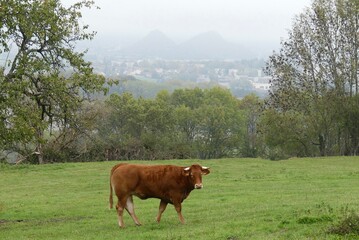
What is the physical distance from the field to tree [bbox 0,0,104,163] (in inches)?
147

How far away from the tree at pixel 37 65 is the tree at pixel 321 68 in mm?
33480

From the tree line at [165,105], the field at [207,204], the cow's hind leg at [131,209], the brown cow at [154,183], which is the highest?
the tree line at [165,105]

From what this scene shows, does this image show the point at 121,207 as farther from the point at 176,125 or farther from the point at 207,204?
the point at 176,125

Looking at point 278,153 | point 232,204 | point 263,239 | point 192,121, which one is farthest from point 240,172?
point 192,121

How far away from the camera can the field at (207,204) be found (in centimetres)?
1361

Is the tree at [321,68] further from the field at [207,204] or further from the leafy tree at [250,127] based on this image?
the leafy tree at [250,127]

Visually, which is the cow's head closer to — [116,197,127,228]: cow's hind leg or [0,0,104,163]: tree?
[116,197,127,228]: cow's hind leg

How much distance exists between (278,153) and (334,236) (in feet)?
194

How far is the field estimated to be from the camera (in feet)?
44.7

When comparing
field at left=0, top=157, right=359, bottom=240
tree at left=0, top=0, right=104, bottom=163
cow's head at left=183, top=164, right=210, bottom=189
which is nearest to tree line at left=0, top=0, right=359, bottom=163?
tree at left=0, top=0, right=104, bottom=163

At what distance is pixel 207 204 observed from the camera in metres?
20.4

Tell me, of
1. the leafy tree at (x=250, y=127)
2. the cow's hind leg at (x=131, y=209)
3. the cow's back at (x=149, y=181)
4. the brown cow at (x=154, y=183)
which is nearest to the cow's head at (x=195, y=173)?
the brown cow at (x=154, y=183)

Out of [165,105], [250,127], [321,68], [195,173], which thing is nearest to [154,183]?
[195,173]

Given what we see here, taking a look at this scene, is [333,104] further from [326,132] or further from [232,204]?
[232,204]
